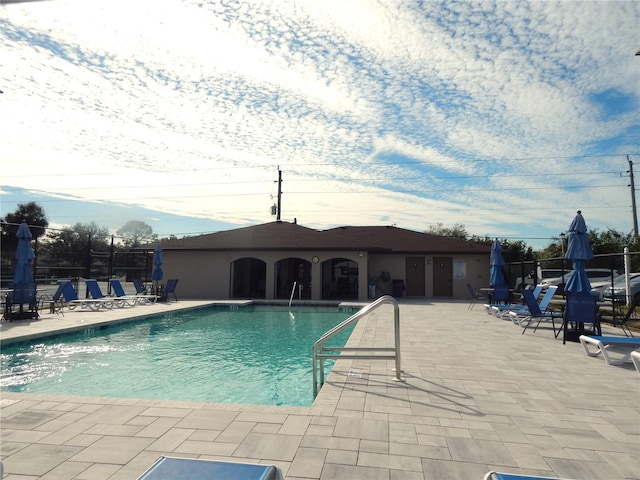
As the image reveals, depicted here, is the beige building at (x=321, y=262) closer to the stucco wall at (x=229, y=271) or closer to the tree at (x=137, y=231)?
the stucco wall at (x=229, y=271)

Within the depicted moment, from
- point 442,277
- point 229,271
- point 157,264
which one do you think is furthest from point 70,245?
point 442,277

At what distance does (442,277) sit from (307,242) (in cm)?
790

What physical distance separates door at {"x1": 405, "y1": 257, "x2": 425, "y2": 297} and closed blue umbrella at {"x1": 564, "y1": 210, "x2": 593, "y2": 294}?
1328 cm

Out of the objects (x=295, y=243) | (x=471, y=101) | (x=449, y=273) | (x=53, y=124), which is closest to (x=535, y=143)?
(x=471, y=101)

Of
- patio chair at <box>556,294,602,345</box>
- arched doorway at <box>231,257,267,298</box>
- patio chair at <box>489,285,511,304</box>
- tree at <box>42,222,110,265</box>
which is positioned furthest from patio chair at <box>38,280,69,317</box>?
patio chair at <box>489,285,511,304</box>

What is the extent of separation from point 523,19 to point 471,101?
737 centimetres

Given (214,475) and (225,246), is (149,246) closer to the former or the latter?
(225,246)

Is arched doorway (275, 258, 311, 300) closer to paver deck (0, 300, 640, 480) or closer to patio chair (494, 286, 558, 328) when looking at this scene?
patio chair (494, 286, 558, 328)

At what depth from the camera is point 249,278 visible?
2497 centimetres

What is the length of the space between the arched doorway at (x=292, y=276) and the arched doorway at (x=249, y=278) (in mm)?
1027

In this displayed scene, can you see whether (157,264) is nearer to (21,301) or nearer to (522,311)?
(21,301)

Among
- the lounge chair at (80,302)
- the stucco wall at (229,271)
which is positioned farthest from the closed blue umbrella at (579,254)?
the lounge chair at (80,302)

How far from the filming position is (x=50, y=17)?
3.34 m

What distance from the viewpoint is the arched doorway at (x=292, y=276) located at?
75.7ft
